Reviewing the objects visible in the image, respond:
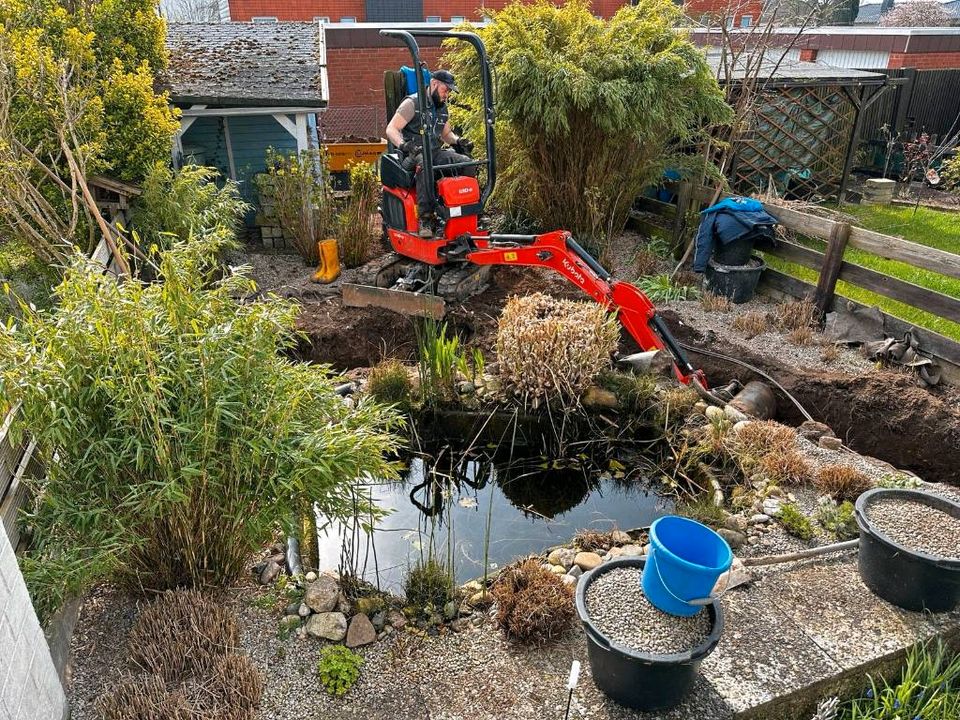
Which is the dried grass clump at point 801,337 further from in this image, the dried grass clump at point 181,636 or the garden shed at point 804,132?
the dried grass clump at point 181,636

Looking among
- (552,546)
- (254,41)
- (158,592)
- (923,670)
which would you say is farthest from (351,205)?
(923,670)

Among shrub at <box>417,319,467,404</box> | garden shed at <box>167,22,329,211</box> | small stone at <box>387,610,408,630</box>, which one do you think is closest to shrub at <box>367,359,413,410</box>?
shrub at <box>417,319,467,404</box>

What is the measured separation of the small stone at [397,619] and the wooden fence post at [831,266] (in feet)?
15.8


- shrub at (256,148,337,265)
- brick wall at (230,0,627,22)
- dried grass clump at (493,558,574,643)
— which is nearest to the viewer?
dried grass clump at (493,558,574,643)

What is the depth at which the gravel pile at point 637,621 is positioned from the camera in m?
2.51

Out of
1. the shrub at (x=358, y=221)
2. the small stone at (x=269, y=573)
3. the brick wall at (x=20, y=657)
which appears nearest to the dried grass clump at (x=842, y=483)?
the small stone at (x=269, y=573)

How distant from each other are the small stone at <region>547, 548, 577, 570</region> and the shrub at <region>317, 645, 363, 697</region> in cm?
117

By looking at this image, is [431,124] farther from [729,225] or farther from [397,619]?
[397,619]

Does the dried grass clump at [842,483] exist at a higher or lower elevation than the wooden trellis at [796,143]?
lower

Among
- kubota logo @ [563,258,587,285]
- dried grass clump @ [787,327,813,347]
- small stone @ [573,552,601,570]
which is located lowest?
small stone @ [573,552,601,570]

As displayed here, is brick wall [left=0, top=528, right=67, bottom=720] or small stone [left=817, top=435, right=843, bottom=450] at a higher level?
brick wall [left=0, top=528, right=67, bottom=720]

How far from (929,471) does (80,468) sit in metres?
4.89

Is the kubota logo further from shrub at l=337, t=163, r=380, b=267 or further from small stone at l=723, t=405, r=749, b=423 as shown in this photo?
shrub at l=337, t=163, r=380, b=267

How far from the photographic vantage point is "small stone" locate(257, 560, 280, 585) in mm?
3232
